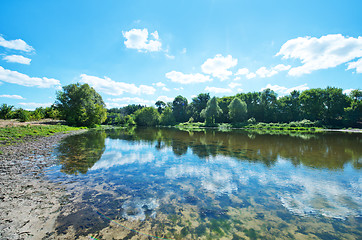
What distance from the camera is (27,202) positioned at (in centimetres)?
484

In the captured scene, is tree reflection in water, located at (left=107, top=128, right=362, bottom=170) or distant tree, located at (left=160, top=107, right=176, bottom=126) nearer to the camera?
tree reflection in water, located at (left=107, top=128, right=362, bottom=170)

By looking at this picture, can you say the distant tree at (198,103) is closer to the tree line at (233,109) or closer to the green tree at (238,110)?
the tree line at (233,109)

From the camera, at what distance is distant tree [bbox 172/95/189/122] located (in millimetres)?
95625

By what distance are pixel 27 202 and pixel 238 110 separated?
7071 centimetres

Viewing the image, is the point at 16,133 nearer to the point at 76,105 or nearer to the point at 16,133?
the point at 16,133

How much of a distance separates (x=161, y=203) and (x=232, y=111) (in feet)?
227

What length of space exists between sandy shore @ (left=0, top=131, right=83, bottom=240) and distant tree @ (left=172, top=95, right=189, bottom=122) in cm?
8784

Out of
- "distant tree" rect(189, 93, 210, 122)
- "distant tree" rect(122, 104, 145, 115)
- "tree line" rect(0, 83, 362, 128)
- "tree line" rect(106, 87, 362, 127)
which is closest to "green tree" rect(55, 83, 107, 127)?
"tree line" rect(0, 83, 362, 128)

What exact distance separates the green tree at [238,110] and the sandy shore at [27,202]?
6855 cm

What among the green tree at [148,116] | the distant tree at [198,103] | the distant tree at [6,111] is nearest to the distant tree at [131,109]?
the green tree at [148,116]

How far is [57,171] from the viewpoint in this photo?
7973 mm

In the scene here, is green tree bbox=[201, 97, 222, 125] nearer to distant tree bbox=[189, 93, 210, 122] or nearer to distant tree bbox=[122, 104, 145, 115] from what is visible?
distant tree bbox=[189, 93, 210, 122]

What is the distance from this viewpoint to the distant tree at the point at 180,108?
9562 centimetres

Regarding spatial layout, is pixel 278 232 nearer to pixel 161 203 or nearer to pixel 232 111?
pixel 161 203
